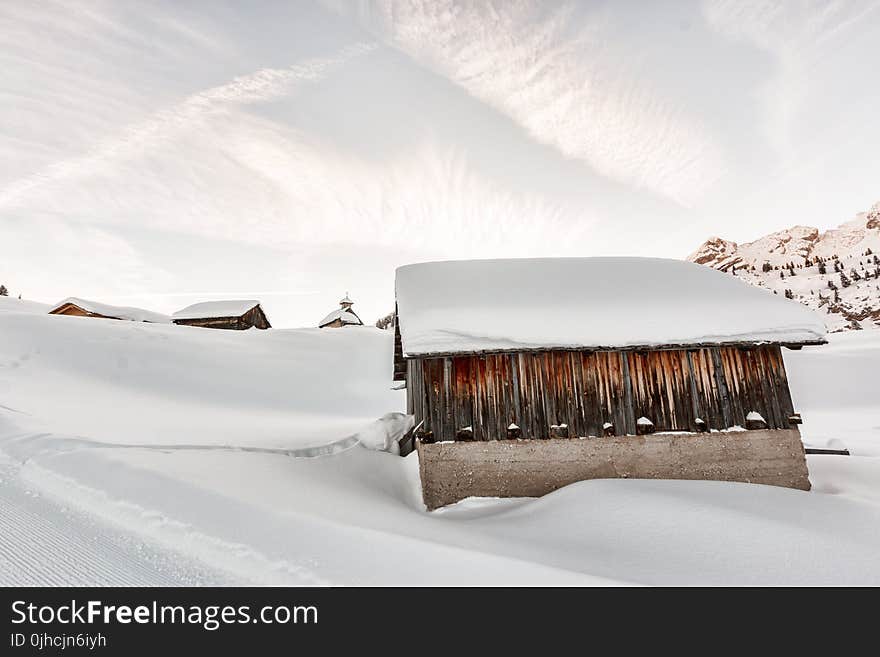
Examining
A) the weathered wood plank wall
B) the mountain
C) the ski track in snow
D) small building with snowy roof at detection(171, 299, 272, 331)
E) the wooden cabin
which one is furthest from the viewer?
the mountain

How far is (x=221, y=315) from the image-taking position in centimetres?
3578

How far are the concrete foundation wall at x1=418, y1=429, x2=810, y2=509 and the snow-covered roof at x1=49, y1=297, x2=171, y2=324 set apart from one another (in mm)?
34307

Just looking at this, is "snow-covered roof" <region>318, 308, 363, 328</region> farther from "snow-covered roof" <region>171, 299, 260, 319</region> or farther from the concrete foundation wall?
the concrete foundation wall

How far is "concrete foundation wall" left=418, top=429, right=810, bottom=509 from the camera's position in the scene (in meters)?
7.80

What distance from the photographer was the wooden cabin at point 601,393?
25.5ft

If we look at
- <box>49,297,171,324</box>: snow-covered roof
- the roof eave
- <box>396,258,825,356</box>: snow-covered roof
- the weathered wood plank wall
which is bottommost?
the weathered wood plank wall

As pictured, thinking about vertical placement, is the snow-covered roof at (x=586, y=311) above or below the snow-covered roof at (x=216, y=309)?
below

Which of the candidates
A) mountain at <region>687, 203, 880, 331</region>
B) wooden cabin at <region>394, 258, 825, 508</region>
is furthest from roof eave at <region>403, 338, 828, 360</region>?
mountain at <region>687, 203, 880, 331</region>

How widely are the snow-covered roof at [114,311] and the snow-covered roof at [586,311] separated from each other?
33552 millimetres

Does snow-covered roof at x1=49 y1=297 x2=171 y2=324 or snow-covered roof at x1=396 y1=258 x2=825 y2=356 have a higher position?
snow-covered roof at x1=49 y1=297 x2=171 y2=324

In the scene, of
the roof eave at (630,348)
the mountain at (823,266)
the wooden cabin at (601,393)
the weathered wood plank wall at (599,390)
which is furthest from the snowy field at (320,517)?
the mountain at (823,266)

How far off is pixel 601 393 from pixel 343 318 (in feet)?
135

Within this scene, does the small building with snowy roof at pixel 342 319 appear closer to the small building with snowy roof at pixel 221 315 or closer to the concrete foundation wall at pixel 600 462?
the small building with snowy roof at pixel 221 315
